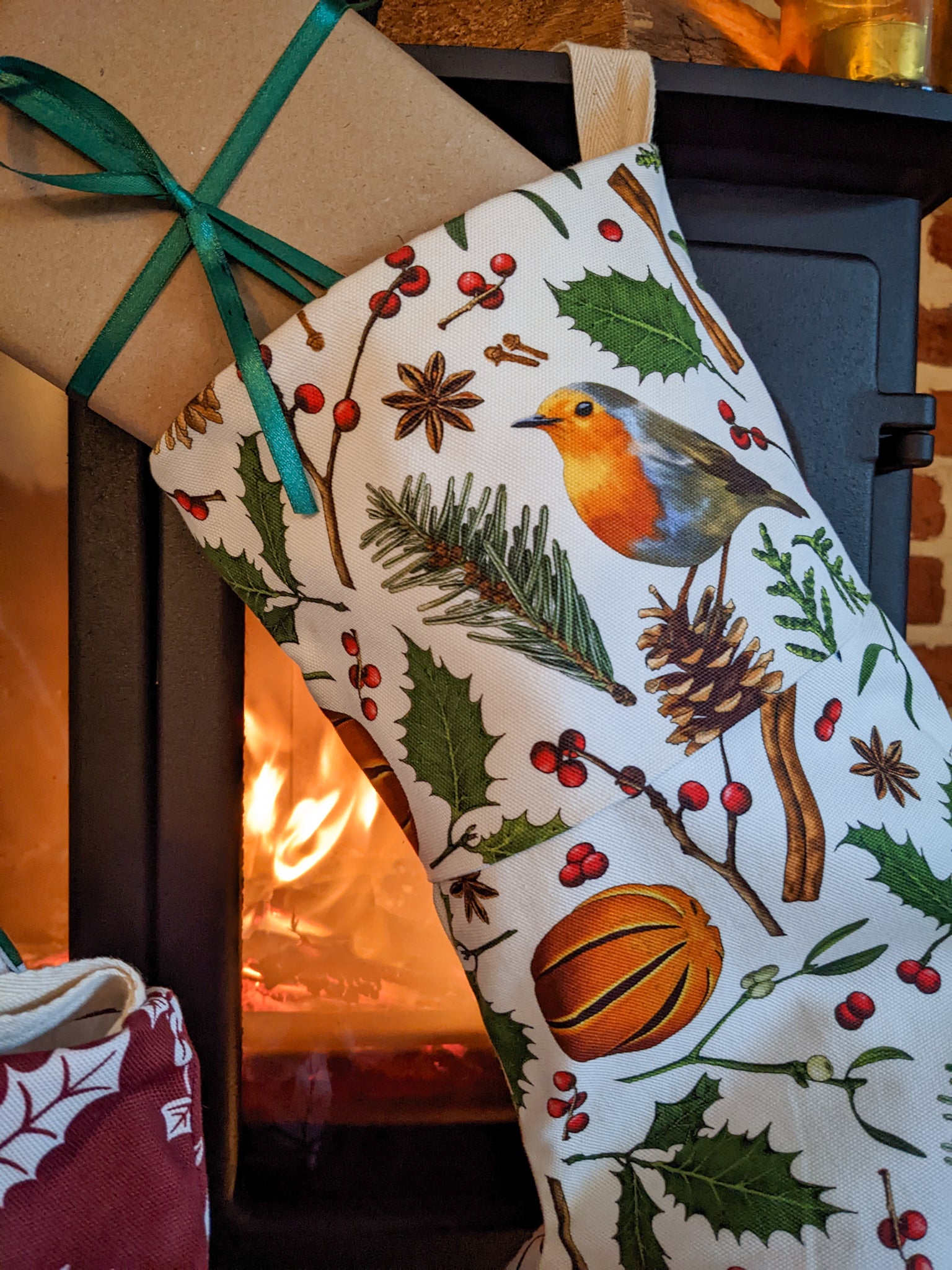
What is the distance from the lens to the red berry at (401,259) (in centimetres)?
43

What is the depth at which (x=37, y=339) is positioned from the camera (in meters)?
0.45

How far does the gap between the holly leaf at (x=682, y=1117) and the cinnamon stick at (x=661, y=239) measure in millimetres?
371

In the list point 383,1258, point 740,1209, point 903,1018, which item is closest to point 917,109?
point 903,1018

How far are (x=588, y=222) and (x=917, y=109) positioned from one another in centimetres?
23

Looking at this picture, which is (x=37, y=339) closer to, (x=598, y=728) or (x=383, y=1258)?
(x=598, y=728)

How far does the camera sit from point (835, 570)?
0.47 metres

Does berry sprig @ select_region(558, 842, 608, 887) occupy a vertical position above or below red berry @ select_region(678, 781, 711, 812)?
below

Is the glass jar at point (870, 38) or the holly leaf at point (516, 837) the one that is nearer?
the holly leaf at point (516, 837)

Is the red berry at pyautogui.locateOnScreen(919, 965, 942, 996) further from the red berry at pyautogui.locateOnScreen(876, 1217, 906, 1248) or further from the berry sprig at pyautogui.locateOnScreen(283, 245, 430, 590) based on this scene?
the berry sprig at pyautogui.locateOnScreen(283, 245, 430, 590)

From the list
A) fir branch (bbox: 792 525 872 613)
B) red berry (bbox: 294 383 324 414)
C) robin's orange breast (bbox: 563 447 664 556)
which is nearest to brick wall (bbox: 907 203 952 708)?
fir branch (bbox: 792 525 872 613)

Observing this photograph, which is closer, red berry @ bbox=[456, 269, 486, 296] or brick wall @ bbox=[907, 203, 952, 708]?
red berry @ bbox=[456, 269, 486, 296]

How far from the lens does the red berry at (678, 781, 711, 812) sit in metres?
0.42

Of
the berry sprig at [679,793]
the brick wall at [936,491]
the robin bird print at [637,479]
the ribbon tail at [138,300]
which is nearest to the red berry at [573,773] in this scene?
the berry sprig at [679,793]

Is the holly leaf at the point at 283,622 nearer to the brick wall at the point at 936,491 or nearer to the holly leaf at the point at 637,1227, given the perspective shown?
the holly leaf at the point at 637,1227
